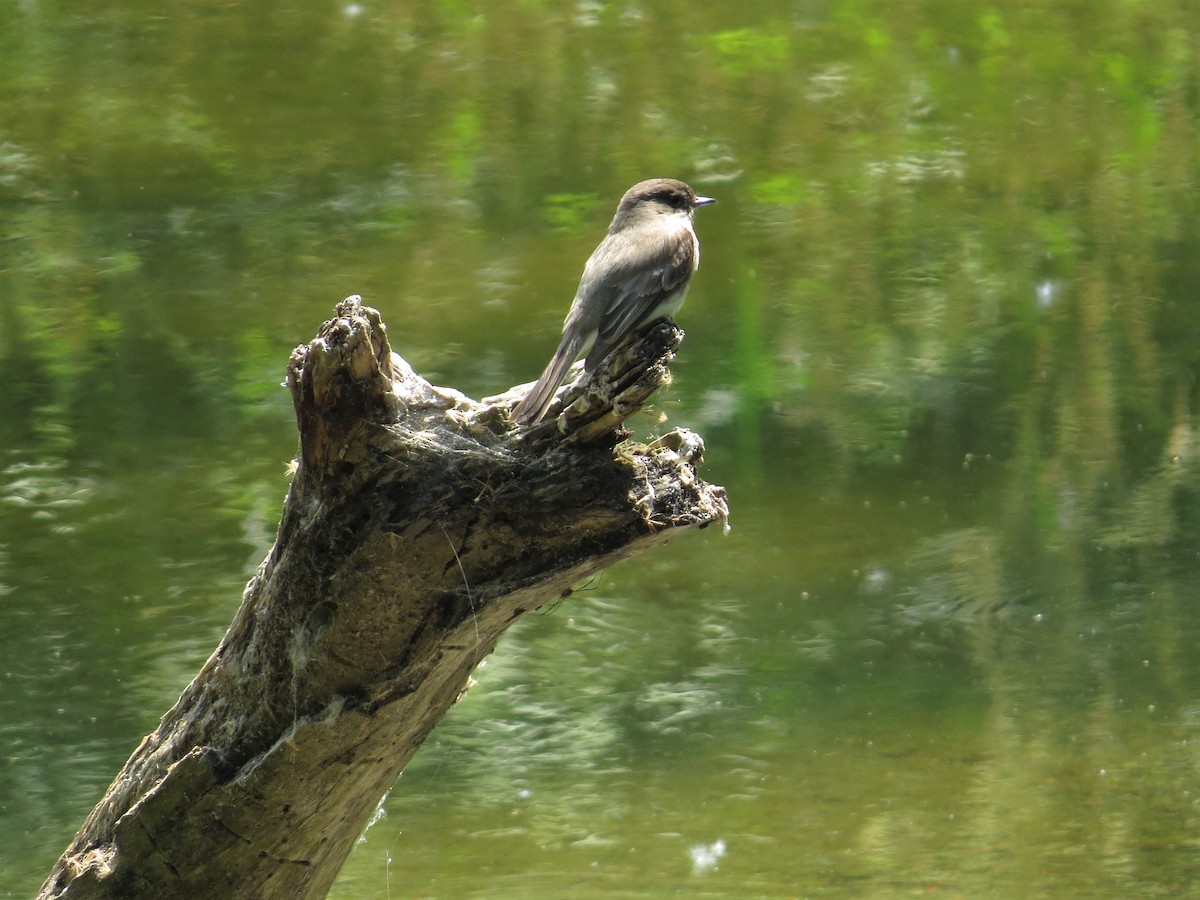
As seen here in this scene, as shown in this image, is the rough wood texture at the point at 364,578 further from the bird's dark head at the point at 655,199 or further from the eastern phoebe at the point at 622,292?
the bird's dark head at the point at 655,199

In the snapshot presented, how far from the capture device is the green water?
18.0ft

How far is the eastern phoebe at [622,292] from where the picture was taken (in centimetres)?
333

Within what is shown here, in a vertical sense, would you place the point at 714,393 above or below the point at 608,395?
below

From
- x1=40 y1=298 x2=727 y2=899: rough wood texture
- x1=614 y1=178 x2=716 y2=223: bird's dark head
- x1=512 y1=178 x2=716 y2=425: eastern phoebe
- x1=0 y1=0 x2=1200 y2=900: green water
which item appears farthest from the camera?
x1=0 y1=0 x2=1200 y2=900: green water

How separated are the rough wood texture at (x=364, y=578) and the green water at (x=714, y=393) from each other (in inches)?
73.5

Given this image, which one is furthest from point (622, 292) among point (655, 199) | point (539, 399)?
point (655, 199)

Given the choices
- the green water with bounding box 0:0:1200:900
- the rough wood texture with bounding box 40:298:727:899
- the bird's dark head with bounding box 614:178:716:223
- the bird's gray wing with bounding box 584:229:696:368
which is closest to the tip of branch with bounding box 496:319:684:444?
the rough wood texture with bounding box 40:298:727:899

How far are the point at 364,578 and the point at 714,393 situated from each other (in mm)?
4609

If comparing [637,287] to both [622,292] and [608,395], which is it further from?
[608,395]

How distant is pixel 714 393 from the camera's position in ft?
24.7

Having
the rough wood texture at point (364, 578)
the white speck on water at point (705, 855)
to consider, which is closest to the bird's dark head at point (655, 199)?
the rough wood texture at point (364, 578)

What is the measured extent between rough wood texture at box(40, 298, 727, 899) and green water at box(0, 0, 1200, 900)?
1.87m

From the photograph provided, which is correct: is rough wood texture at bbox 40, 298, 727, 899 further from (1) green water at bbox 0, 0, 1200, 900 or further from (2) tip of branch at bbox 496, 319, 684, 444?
(1) green water at bbox 0, 0, 1200, 900

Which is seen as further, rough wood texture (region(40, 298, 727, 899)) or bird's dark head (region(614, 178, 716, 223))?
bird's dark head (region(614, 178, 716, 223))
